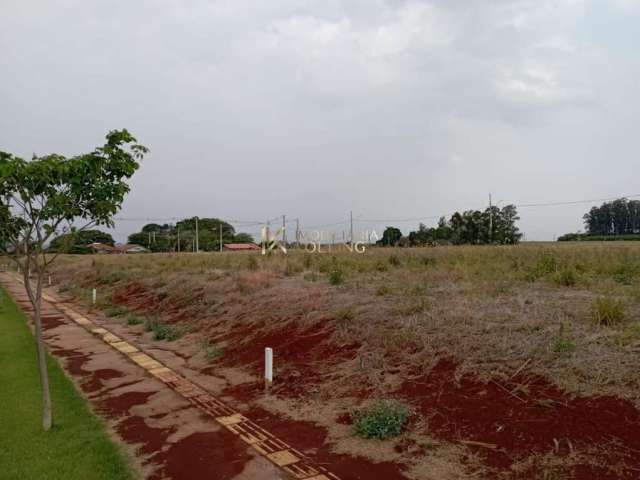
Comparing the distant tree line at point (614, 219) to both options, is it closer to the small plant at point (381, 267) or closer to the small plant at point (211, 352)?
the small plant at point (381, 267)

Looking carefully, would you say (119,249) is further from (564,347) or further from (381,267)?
(564,347)

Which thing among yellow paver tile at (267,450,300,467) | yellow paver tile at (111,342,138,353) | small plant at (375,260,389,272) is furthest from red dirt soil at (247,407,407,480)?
small plant at (375,260,389,272)

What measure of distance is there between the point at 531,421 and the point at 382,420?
1.62m

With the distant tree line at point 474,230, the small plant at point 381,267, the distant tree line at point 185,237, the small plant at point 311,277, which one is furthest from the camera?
the distant tree line at point 185,237

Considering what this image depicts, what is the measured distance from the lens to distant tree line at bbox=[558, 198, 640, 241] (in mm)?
62844

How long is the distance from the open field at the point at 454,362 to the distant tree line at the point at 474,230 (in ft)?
95.0

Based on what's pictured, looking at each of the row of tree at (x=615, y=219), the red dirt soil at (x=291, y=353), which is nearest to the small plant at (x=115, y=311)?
the red dirt soil at (x=291, y=353)

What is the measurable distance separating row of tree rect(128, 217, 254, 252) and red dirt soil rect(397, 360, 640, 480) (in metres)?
67.7

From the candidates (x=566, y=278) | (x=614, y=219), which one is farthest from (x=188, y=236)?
(x=566, y=278)

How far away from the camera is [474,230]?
4431 centimetres

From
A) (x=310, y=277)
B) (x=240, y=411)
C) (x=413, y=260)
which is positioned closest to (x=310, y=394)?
(x=240, y=411)

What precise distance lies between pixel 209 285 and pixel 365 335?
9424 mm

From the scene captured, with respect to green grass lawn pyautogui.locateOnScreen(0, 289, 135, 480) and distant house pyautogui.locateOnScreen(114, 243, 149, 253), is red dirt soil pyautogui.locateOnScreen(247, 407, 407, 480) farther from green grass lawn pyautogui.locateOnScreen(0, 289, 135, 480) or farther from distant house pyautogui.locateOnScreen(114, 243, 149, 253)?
distant house pyautogui.locateOnScreen(114, 243, 149, 253)

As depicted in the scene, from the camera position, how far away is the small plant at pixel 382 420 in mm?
5355
